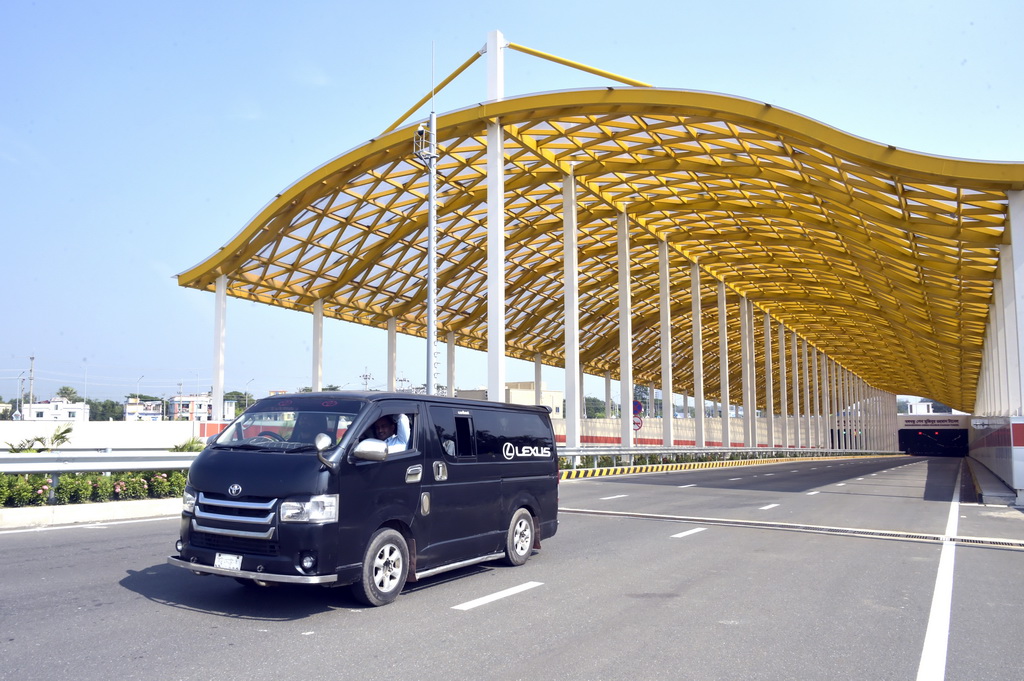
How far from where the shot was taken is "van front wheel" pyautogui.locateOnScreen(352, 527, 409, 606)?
6.91m

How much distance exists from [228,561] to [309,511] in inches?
32.9

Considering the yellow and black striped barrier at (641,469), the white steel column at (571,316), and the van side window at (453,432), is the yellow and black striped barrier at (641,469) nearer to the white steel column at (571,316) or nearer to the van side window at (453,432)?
the white steel column at (571,316)

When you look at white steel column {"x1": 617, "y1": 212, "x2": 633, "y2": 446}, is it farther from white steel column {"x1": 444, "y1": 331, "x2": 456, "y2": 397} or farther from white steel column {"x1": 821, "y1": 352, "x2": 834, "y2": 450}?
white steel column {"x1": 821, "y1": 352, "x2": 834, "y2": 450}

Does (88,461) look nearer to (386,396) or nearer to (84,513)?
(84,513)

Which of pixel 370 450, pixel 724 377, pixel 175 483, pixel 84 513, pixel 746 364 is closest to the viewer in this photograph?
pixel 370 450

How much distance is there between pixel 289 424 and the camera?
7.46 metres

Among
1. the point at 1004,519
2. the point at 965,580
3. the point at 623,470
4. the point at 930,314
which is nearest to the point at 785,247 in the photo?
the point at 930,314

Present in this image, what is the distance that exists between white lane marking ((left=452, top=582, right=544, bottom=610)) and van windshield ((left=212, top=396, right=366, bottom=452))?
1.88 m

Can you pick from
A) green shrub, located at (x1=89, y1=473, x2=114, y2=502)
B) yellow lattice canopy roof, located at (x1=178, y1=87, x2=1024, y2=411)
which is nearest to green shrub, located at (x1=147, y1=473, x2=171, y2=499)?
green shrub, located at (x1=89, y1=473, x2=114, y2=502)

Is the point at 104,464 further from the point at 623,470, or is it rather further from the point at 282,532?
the point at 623,470

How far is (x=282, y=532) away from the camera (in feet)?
21.3

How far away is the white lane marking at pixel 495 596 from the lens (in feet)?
23.5

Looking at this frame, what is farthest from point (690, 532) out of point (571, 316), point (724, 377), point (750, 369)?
point (750, 369)

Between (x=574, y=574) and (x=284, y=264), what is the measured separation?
30186 millimetres
